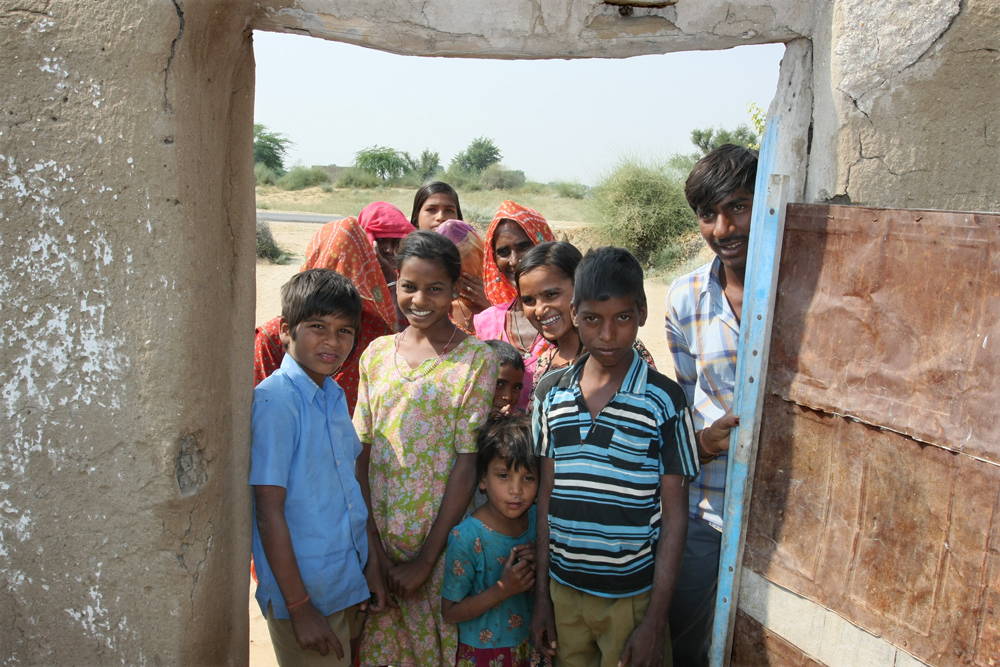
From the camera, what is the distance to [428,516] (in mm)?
2424

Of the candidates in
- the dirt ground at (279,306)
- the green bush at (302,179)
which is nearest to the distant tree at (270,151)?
the green bush at (302,179)

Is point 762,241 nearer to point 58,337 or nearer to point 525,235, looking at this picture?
point 525,235

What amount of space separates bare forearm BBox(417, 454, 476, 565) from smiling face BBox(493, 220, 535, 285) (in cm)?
113

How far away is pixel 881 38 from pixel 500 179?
36102 millimetres

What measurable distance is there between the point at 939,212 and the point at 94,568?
227 centimetres

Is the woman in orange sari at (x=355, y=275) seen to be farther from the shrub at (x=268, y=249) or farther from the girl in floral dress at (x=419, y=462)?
the shrub at (x=268, y=249)

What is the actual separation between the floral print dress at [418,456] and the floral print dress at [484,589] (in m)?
0.11

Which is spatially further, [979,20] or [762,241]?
[762,241]

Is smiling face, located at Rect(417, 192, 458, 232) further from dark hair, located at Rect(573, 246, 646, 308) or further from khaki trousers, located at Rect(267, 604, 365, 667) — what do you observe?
khaki trousers, located at Rect(267, 604, 365, 667)

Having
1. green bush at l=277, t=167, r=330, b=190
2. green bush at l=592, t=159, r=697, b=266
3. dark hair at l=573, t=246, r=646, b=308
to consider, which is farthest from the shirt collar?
green bush at l=277, t=167, r=330, b=190

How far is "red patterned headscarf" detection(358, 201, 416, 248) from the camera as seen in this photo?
3814 mm

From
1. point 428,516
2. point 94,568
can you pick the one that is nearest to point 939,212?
point 428,516

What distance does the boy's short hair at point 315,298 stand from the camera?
89.7 inches

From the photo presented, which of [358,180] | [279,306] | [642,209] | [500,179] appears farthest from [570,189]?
[279,306]
